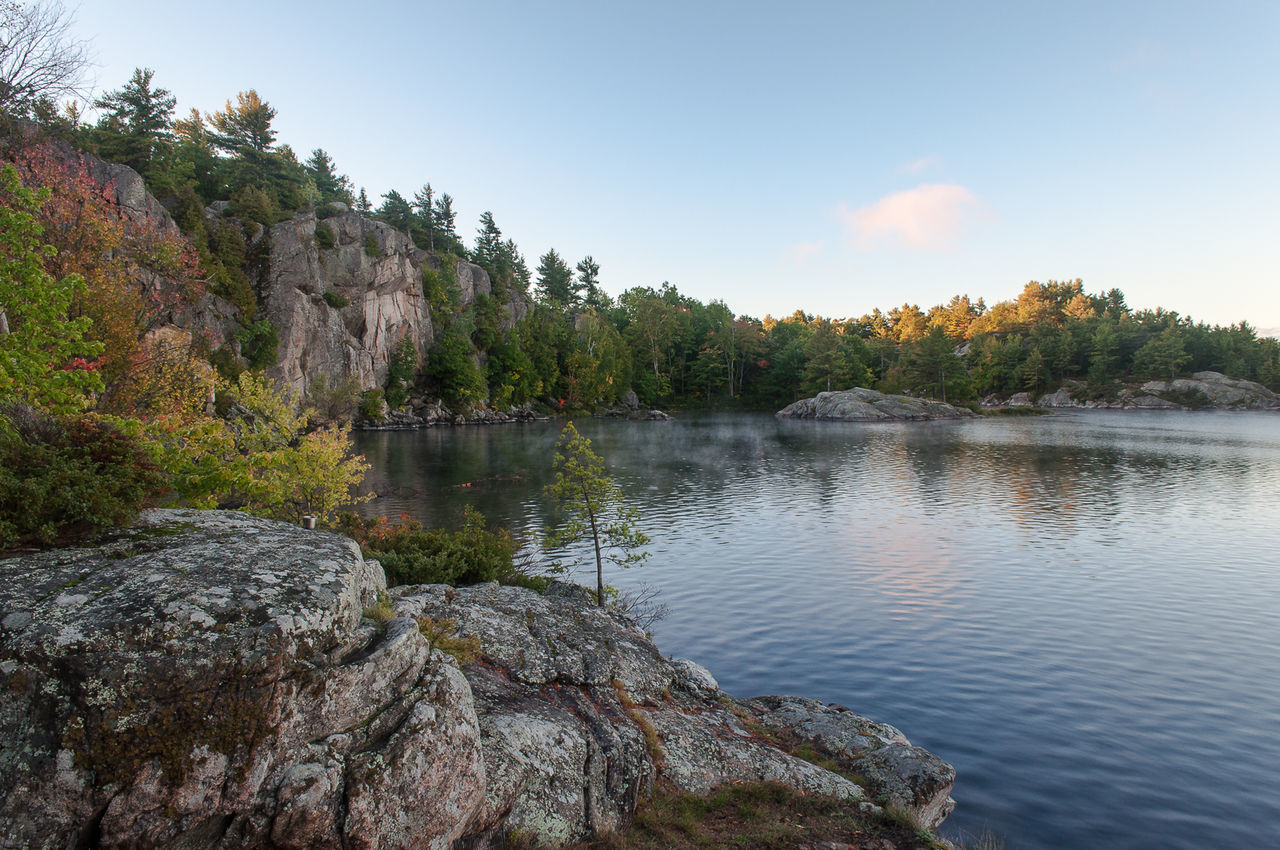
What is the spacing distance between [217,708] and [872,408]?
341ft

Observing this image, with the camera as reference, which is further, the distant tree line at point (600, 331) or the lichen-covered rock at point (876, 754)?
the distant tree line at point (600, 331)

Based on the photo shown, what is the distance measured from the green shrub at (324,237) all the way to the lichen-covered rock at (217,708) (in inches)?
3148

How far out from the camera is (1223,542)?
85.4 ft

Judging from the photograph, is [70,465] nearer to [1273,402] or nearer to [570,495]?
[570,495]

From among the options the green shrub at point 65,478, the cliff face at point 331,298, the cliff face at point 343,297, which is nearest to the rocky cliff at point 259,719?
the green shrub at point 65,478

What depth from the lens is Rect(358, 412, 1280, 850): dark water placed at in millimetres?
10734

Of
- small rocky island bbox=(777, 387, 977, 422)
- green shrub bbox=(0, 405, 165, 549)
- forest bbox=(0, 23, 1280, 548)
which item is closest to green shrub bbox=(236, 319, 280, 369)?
forest bbox=(0, 23, 1280, 548)

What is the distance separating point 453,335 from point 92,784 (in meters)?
91.9

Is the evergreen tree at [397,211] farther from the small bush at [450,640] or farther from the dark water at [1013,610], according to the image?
the small bush at [450,640]

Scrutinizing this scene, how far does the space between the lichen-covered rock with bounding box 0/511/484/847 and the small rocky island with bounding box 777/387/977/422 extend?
98865mm

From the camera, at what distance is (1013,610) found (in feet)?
62.1

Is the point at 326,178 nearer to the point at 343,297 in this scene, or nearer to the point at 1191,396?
the point at 343,297

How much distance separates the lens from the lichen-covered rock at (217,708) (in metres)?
4.25

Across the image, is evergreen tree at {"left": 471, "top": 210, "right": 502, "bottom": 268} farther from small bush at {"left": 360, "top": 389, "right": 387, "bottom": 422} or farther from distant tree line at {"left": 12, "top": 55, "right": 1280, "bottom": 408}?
small bush at {"left": 360, "top": 389, "right": 387, "bottom": 422}
